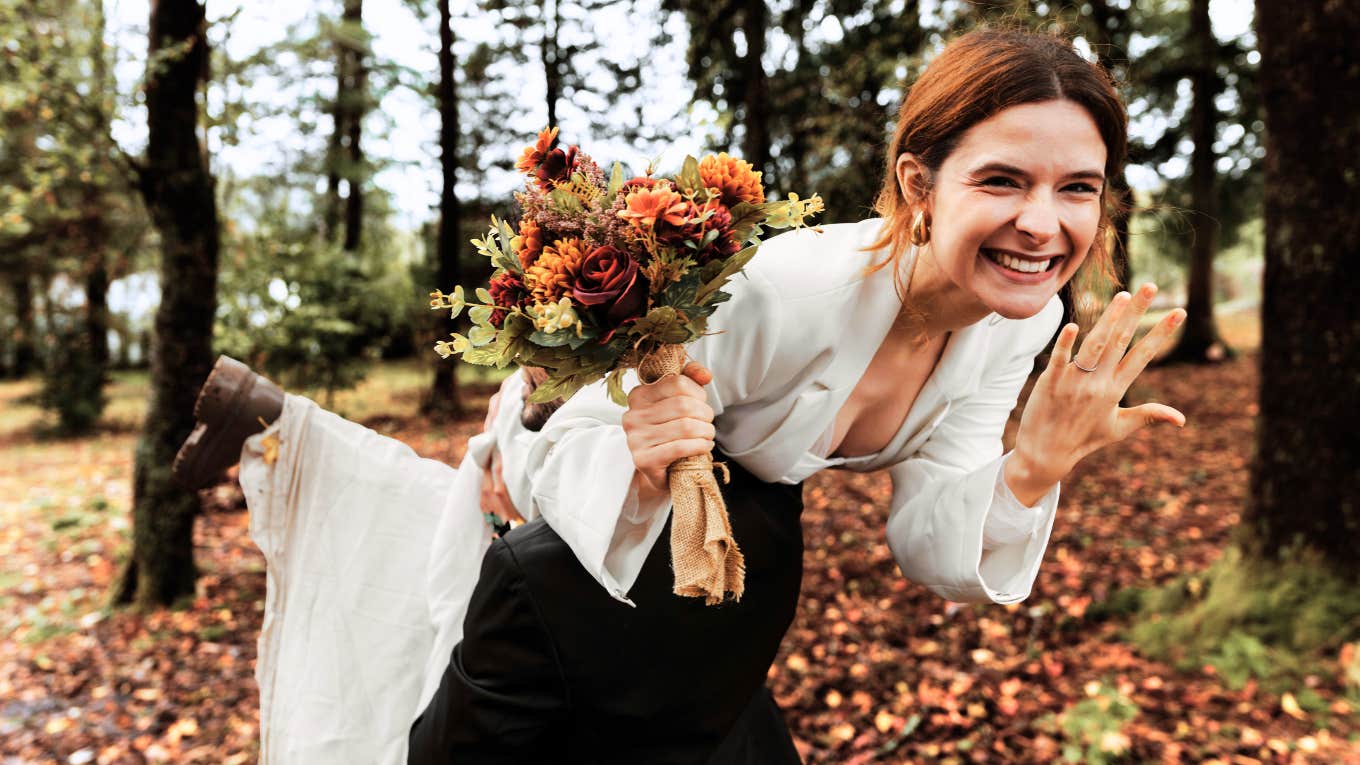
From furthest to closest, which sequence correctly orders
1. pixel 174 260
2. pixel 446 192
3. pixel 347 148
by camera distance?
pixel 347 148 → pixel 446 192 → pixel 174 260

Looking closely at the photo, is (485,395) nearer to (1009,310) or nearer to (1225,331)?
(1009,310)

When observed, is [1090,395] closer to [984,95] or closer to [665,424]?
[984,95]

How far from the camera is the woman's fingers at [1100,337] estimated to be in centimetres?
168

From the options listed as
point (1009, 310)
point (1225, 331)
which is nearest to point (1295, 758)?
point (1009, 310)

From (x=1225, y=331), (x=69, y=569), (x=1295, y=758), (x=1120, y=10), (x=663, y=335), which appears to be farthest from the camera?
(x=1225, y=331)

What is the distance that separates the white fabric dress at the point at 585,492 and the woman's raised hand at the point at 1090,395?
16 cm

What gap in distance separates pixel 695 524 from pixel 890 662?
10.9 ft

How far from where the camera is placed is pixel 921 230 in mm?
1764

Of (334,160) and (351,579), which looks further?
(334,160)

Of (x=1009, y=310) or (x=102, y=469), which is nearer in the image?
(x=1009, y=310)

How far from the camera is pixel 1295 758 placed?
3232mm

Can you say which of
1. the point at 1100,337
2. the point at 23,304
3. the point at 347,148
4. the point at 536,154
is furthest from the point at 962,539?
the point at 23,304

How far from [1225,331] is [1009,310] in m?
20.6

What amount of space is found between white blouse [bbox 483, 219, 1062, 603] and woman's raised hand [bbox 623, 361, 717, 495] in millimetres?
66
